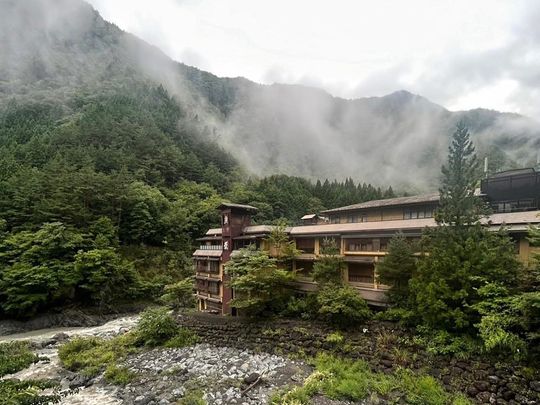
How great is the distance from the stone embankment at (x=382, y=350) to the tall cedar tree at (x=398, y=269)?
2006mm

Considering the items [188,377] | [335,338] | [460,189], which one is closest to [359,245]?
[335,338]

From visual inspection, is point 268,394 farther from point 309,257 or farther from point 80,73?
point 80,73

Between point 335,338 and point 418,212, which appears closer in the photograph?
point 335,338

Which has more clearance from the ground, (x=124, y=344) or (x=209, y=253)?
(x=209, y=253)

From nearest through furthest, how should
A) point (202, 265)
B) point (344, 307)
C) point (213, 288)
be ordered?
point (344, 307) < point (213, 288) < point (202, 265)

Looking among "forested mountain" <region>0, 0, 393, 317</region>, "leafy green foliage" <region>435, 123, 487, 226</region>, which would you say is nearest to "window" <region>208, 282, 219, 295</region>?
"forested mountain" <region>0, 0, 393, 317</region>

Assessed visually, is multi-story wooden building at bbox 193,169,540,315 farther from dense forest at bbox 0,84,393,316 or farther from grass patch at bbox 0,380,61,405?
grass patch at bbox 0,380,61,405

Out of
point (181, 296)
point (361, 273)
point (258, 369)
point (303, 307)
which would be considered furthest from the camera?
point (181, 296)

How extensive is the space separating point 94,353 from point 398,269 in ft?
76.3

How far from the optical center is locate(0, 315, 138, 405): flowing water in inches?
679

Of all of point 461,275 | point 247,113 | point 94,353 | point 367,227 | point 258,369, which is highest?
point 247,113

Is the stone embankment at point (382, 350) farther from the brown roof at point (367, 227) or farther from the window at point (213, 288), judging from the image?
the brown roof at point (367, 227)

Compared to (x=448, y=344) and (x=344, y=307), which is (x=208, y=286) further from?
(x=448, y=344)

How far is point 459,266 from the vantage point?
15438 millimetres
